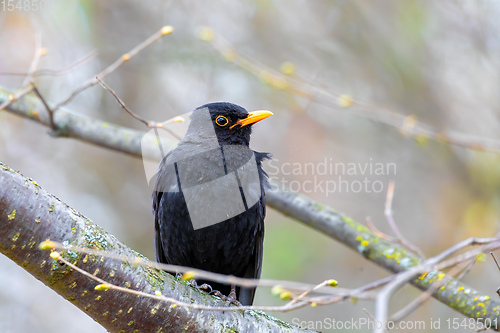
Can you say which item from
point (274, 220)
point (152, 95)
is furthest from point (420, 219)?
point (152, 95)

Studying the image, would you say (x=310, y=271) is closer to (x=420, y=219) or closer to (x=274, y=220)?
(x=274, y=220)

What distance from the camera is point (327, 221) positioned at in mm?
4414

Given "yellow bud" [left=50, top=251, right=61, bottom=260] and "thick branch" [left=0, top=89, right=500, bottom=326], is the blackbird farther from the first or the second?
"yellow bud" [left=50, top=251, right=61, bottom=260]

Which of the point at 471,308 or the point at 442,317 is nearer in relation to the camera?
the point at 471,308

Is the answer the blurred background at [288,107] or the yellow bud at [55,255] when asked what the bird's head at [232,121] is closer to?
the yellow bud at [55,255]

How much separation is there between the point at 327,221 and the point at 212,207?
110 centimetres

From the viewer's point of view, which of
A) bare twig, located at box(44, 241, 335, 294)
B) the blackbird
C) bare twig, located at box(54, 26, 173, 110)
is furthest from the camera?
the blackbird

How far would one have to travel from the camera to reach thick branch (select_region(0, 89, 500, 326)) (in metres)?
3.73

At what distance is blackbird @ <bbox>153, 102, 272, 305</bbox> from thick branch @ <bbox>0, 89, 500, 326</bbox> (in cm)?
→ 46

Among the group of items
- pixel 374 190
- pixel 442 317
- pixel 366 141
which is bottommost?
pixel 442 317

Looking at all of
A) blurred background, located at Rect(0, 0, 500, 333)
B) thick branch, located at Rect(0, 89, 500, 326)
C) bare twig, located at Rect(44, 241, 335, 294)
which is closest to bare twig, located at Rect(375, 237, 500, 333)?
bare twig, located at Rect(44, 241, 335, 294)

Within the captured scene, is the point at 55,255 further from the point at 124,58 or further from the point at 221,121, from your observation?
the point at 221,121

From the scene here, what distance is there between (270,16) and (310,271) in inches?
146

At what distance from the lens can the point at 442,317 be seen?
6.59 metres
